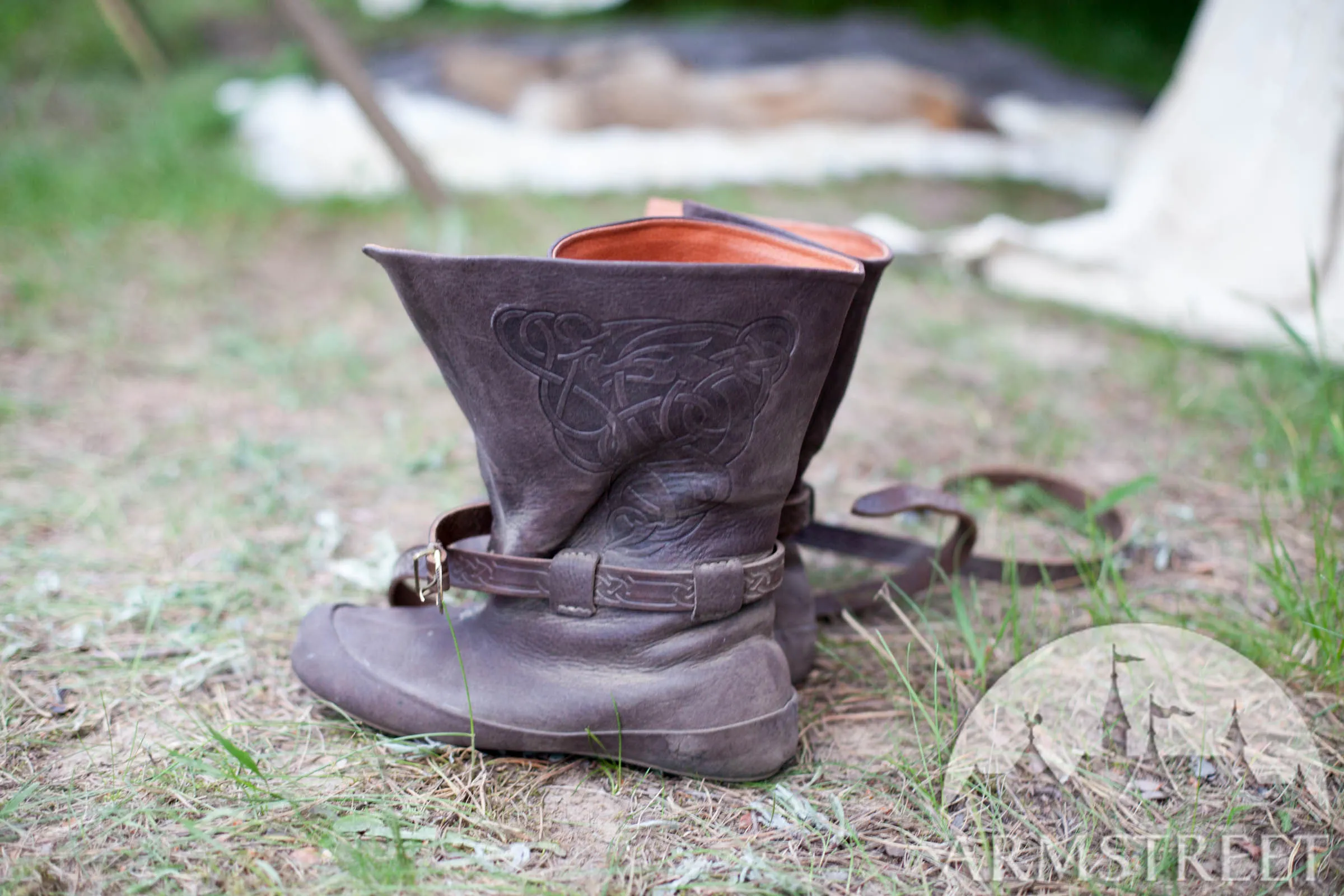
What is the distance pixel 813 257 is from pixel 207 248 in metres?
2.82

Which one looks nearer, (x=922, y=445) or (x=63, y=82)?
(x=922, y=445)

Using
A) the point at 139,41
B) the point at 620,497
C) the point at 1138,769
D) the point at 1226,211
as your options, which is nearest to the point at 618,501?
the point at 620,497

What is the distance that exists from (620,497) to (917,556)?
2.00 ft

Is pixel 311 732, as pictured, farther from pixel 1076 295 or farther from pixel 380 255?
pixel 1076 295

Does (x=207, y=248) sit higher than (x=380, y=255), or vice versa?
(x=380, y=255)

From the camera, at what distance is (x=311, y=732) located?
1.16 meters

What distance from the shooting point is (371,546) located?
1647 millimetres

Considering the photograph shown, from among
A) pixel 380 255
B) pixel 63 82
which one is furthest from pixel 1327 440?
pixel 63 82

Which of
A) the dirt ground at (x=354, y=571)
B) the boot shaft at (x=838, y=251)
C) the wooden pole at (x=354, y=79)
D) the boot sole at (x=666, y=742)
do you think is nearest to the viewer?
the dirt ground at (x=354, y=571)

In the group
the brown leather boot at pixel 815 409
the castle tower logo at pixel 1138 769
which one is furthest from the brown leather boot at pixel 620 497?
the castle tower logo at pixel 1138 769

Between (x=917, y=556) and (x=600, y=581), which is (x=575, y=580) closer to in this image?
(x=600, y=581)

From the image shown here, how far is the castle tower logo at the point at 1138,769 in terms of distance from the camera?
98 cm

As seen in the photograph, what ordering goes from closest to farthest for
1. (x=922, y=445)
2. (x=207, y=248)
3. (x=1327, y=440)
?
1. (x=1327, y=440)
2. (x=922, y=445)
3. (x=207, y=248)

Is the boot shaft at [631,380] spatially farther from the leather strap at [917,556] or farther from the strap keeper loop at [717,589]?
the leather strap at [917,556]
